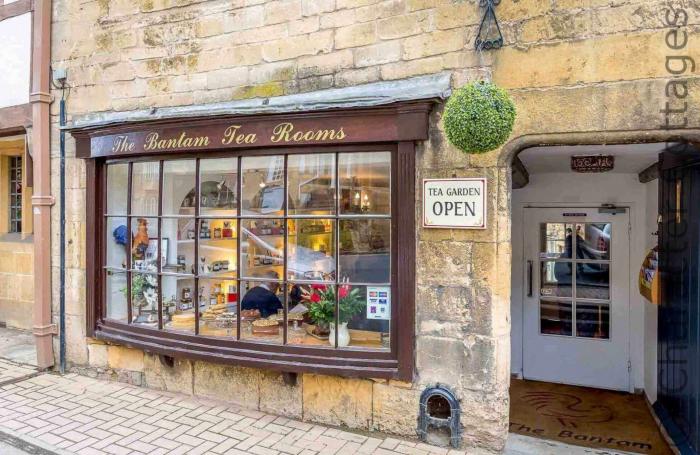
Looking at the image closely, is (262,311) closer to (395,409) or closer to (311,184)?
(311,184)

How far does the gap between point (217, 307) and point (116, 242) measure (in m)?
1.55

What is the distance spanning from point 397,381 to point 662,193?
10.1ft

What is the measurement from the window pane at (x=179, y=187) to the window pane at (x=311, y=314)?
4.81ft

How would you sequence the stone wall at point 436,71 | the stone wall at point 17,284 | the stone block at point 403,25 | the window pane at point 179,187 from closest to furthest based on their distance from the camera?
the stone wall at point 436,71 → the stone block at point 403,25 → the window pane at point 179,187 → the stone wall at point 17,284

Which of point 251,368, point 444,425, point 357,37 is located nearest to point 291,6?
point 357,37

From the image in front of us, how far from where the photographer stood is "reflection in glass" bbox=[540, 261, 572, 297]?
6035mm

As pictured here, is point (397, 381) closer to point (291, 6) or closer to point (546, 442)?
point (546, 442)

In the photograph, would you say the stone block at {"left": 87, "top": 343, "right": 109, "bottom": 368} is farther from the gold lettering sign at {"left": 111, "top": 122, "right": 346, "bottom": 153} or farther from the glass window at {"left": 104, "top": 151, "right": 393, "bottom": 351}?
the gold lettering sign at {"left": 111, "top": 122, "right": 346, "bottom": 153}

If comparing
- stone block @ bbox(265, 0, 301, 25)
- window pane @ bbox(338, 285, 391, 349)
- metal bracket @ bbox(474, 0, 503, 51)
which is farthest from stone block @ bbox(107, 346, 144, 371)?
metal bracket @ bbox(474, 0, 503, 51)

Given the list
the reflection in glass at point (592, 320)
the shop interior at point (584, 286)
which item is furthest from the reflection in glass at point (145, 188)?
the reflection in glass at point (592, 320)

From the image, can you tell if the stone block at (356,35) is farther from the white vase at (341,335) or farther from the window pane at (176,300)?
the window pane at (176,300)

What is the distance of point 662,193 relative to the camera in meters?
4.66

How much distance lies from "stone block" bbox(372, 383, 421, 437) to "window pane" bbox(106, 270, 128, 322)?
9.99 ft

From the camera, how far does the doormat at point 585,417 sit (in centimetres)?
430
